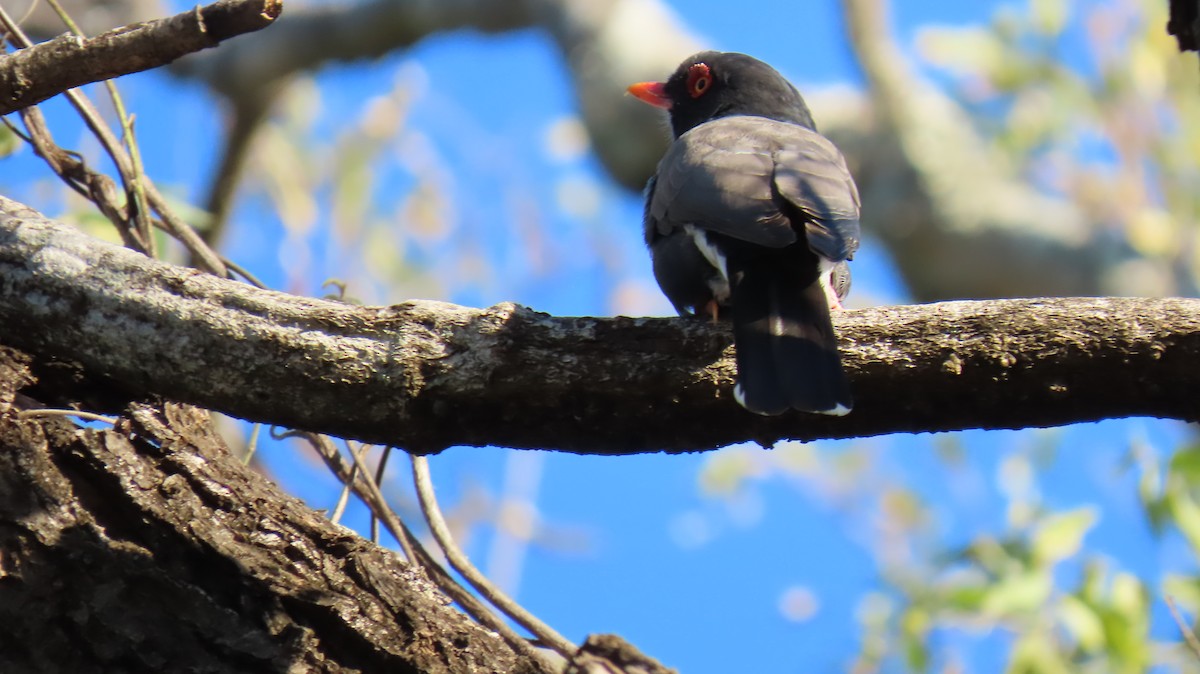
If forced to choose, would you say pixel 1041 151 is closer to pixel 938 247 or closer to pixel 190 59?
pixel 938 247

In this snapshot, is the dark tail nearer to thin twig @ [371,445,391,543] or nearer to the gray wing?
the gray wing

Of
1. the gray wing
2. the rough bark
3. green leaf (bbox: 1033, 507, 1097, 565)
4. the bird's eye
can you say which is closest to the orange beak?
the bird's eye

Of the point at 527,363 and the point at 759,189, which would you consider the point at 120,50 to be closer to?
the point at 527,363

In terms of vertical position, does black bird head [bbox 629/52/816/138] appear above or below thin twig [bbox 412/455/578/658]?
above

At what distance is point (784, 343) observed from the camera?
2396 mm

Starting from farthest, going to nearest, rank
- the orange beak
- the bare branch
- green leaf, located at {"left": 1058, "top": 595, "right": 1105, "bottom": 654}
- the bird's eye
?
the bare branch, the orange beak, the bird's eye, green leaf, located at {"left": 1058, "top": 595, "right": 1105, "bottom": 654}

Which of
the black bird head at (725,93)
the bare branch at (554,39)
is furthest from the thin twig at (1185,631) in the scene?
the bare branch at (554,39)

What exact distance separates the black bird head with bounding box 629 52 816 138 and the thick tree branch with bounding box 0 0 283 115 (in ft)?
9.32

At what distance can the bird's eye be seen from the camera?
200 inches

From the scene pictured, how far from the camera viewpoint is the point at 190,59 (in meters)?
7.55

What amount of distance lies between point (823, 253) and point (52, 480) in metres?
1.73

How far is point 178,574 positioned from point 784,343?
3.96ft

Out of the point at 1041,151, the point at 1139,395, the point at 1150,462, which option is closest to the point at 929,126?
the point at 1041,151

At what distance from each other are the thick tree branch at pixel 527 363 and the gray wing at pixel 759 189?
0.67 metres
